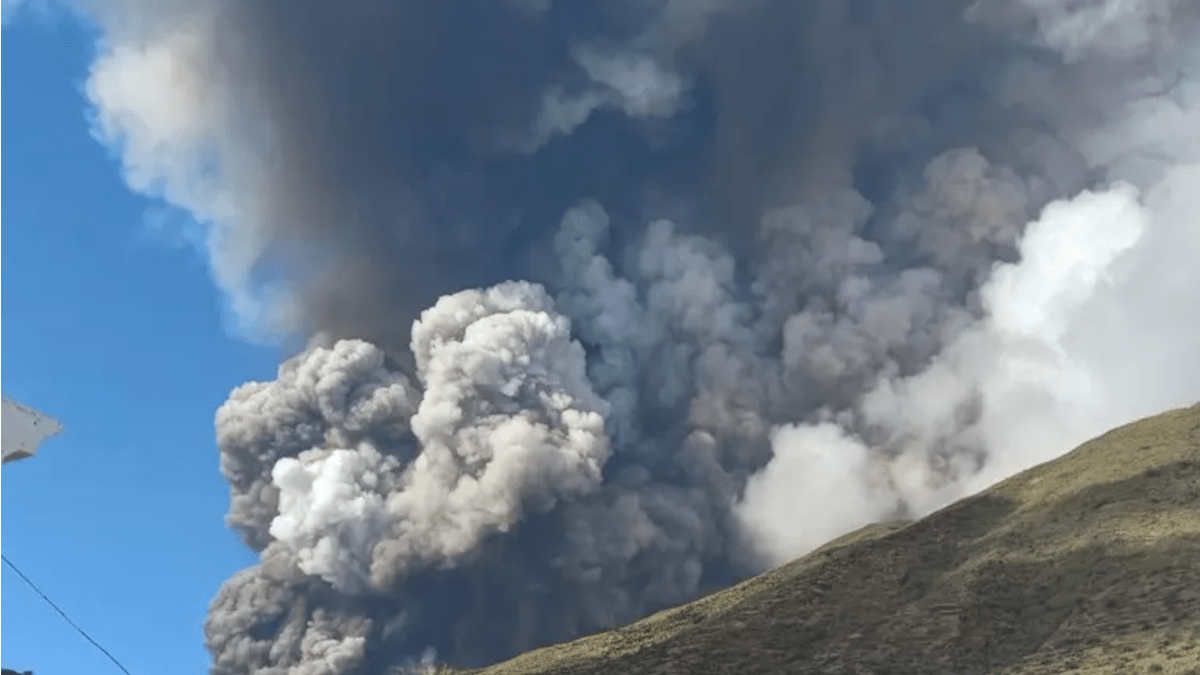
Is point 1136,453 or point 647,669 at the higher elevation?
point 1136,453

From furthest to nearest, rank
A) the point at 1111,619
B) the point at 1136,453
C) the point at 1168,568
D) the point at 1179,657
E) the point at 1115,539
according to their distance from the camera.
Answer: the point at 1136,453 < the point at 1115,539 < the point at 1168,568 < the point at 1111,619 < the point at 1179,657

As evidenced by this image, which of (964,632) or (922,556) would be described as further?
(922,556)

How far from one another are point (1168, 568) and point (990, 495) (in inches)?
1240

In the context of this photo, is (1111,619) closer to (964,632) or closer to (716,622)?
(964,632)

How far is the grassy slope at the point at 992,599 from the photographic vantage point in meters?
49.9

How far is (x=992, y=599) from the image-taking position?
5972cm

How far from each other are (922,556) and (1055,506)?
10.6 meters

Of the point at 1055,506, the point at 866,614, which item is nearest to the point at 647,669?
the point at 866,614

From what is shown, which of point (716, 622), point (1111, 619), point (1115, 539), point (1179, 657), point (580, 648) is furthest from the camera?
point (580, 648)

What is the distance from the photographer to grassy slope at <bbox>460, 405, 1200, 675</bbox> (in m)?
49.9

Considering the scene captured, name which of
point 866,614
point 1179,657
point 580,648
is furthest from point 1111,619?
point 580,648

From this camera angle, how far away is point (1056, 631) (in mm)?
52375

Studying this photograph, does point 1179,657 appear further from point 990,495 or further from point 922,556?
point 990,495

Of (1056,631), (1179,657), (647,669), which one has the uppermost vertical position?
(647,669)
